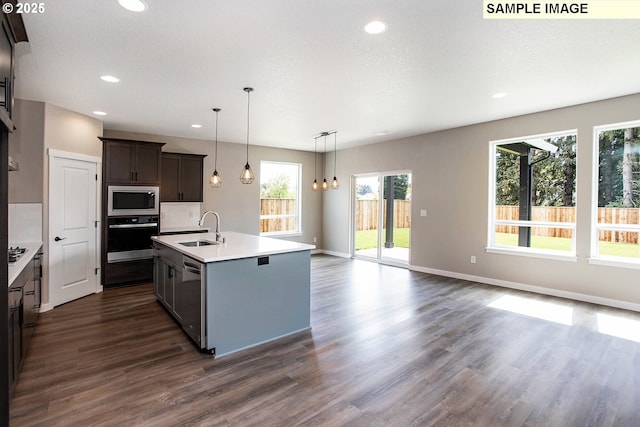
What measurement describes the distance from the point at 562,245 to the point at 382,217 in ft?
11.0

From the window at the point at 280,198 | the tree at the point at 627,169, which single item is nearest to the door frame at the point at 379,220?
the window at the point at 280,198

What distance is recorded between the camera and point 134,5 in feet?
7.18

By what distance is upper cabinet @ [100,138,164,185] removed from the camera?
508 cm

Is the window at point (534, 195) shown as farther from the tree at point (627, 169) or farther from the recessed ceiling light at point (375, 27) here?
the recessed ceiling light at point (375, 27)

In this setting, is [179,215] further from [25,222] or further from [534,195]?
[534,195]

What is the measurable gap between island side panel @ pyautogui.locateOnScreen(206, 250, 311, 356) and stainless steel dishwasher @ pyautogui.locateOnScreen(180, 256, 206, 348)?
0.08 m

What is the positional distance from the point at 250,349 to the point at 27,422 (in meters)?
1.55

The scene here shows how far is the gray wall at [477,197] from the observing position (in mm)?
4336

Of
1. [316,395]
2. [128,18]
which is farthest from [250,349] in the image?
[128,18]

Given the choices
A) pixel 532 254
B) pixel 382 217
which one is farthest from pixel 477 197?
pixel 382 217

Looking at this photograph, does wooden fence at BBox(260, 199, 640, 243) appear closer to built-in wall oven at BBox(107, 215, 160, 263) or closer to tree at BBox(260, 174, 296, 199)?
tree at BBox(260, 174, 296, 199)

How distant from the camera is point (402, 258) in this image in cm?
698

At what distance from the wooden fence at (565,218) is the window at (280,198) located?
4.55 m

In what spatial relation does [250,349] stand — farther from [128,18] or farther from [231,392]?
[128,18]
